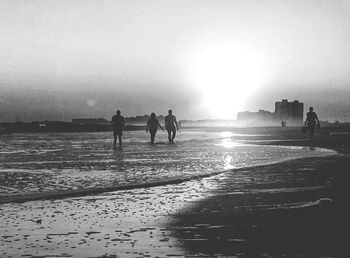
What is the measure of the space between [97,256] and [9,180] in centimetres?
839

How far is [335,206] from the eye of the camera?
8.29 metres

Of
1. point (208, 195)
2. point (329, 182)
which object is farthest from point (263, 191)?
point (329, 182)

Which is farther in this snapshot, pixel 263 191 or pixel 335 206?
pixel 263 191

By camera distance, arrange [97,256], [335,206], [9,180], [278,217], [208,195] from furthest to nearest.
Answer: [9,180], [208,195], [335,206], [278,217], [97,256]

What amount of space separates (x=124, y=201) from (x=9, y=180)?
482cm

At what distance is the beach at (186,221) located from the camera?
5.61m

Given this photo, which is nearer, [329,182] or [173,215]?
[173,215]

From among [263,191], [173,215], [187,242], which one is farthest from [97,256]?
[263,191]

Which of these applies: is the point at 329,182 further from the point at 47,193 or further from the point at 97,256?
the point at 97,256

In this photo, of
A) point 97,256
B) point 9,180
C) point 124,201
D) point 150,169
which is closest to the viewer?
point 97,256

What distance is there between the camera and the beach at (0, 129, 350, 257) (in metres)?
5.61

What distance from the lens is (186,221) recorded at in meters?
7.32

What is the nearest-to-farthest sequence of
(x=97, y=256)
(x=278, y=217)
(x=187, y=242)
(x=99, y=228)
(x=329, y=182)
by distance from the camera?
(x=97, y=256) → (x=187, y=242) → (x=99, y=228) → (x=278, y=217) → (x=329, y=182)

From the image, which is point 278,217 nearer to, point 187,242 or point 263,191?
point 187,242
